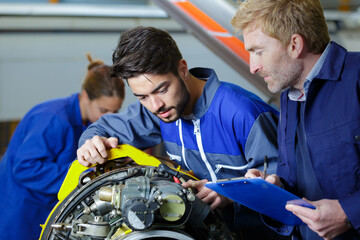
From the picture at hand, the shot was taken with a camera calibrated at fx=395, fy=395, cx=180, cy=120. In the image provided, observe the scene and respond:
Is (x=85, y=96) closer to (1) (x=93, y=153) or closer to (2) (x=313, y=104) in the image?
(1) (x=93, y=153)

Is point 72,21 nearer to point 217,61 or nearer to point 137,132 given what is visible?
point 217,61

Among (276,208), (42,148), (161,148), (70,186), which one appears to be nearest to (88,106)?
(42,148)

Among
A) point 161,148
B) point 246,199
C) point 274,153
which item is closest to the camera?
point 246,199

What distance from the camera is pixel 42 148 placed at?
1.89 metres

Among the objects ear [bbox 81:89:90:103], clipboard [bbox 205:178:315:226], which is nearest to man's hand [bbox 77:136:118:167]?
clipboard [bbox 205:178:315:226]

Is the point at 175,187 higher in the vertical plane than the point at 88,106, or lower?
lower

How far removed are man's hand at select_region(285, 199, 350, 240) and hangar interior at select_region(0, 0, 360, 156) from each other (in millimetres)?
3113

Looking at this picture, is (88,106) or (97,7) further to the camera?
(97,7)

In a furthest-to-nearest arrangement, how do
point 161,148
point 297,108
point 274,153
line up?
point 161,148 < point 274,153 < point 297,108

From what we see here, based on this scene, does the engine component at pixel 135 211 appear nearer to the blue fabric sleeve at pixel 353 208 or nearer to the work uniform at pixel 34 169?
the blue fabric sleeve at pixel 353 208

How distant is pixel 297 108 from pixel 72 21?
12.1ft

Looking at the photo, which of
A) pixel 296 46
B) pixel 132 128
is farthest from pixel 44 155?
pixel 296 46

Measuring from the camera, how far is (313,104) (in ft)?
3.32

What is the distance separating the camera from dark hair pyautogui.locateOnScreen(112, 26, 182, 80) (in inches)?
49.0
